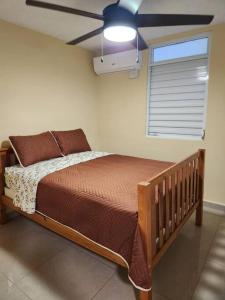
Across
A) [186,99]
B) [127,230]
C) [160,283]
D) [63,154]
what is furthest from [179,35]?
[160,283]

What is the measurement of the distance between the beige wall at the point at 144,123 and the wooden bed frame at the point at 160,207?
0.56m

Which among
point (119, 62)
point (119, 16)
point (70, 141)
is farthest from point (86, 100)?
point (119, 16)

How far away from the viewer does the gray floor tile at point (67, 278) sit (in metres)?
1.58

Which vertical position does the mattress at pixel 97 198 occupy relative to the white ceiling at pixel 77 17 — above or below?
below

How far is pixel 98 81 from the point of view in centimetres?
379

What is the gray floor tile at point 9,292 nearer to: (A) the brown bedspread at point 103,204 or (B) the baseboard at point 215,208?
(A) the brown bedspread at point 103,204

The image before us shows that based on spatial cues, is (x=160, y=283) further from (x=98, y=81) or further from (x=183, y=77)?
(x=98, y=81)

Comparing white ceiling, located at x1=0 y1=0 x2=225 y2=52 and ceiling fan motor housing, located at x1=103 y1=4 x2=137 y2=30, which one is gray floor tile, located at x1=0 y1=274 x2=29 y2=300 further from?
white ceiling, located at x1=0 y1=0 x2=225 y2=52

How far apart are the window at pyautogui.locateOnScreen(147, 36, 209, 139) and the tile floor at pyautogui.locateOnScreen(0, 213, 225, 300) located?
1.42 meters

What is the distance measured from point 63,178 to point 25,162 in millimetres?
680

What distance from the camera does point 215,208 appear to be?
9.43 feet

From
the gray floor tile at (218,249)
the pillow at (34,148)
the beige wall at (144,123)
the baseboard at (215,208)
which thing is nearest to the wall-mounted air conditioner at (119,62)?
the beige wall at (144,123)

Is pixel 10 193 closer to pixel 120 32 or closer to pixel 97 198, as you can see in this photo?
pixel 97 198

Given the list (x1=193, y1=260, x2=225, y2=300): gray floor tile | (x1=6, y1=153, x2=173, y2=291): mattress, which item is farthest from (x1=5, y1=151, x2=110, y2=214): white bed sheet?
(x1=193, y1=260, x2=225, y2=300): gray floor tile
